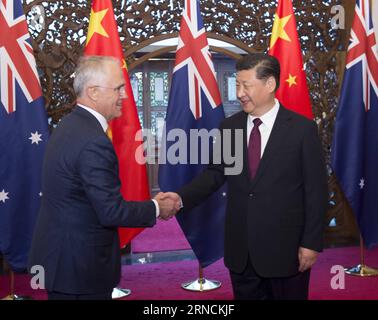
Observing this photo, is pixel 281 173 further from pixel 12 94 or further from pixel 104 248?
pixel 12 94

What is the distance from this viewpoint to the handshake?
215 centimetres

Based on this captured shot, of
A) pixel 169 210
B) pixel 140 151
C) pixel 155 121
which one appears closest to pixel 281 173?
pixel 169 210

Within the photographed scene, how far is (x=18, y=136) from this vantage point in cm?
323

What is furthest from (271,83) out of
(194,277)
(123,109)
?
(194,277)

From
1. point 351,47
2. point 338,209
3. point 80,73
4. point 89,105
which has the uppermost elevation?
point 351,47

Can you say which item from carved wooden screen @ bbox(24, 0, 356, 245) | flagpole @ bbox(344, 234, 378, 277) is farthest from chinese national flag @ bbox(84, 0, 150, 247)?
flagpole @ bbox(344, 234, 378, 277)

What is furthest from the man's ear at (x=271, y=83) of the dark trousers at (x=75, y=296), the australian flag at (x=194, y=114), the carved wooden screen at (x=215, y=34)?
the carved wooden screen at (x=215, y=34)

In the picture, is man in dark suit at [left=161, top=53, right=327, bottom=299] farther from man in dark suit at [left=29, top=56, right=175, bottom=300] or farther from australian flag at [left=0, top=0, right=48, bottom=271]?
australian flag at [left=0, top=0, right=48, bottom=271]

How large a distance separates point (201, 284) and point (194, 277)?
→ 347mm

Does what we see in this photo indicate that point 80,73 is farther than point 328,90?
No

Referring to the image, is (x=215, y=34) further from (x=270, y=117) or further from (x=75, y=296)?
(x=75, y=296)

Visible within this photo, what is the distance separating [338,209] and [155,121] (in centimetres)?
391

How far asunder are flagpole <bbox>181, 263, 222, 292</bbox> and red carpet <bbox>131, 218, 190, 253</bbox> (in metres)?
1.34

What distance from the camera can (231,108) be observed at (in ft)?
26.7
